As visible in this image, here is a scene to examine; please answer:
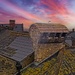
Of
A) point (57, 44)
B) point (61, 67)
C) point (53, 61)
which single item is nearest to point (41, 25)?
point (57, 44)

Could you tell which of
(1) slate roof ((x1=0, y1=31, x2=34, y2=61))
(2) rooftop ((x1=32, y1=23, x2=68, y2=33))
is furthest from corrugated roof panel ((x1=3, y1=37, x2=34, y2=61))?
(2) rooftop ((x1=32, y1=23, x2=68, y2=33))

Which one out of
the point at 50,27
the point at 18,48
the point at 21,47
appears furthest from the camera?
the point at 18,48

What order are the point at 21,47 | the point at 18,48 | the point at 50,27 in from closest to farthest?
1. the point at 50,27
2. the point at 21,47
3. the point at 18,48

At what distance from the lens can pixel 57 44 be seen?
18594 mm

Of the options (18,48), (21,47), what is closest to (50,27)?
(21,47)

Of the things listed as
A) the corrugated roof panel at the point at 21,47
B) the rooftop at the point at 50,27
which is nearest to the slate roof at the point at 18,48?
the corrugated roof panel at the point at 21,47

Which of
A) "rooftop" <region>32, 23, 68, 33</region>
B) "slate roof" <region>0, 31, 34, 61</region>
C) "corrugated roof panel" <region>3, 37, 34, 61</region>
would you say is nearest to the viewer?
"rooftop" <region>32, 23, 68, 33</region>

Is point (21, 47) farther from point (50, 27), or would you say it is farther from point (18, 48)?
point (50, 27)

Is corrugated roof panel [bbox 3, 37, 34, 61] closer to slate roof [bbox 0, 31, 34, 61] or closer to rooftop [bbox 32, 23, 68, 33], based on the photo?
slate roof [bbox 0, 31, 34, 61]

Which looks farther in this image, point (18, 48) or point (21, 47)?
point (18, 48)

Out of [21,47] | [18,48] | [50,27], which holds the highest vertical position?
[50,27]

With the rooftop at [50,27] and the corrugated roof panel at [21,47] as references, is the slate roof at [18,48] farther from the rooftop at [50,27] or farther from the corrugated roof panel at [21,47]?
the rooftop at [50,27]

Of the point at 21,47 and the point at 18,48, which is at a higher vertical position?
the point at 21,47

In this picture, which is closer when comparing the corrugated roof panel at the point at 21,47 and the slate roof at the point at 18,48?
the corrugated roof panel at the point at 21,47
